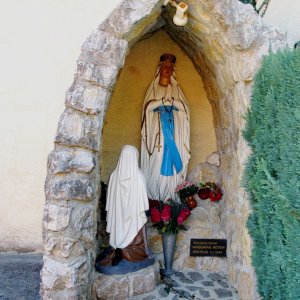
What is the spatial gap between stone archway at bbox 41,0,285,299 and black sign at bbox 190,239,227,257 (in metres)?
0.61

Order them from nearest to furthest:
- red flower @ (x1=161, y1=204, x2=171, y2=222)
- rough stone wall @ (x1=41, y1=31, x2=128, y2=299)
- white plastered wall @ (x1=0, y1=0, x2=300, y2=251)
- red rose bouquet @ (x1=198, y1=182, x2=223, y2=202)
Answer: rough stone wall @ (x1=41, y1=31, x2=128, y2=299) < red flower @ (x1=161, y1=204, x2=171, y2=222) < red rose bouquet @ (x1=198, y1=182, x2=223, y2=202) < white plastered wall @ (x1=0, y1=0, x2=300, y2=251)

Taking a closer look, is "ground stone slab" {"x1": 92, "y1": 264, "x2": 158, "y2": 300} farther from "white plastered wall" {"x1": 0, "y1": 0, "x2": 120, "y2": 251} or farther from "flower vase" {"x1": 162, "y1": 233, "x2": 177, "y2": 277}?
"white plastered wall" {"x1": 0, "y1": 0, "x2": 120, "y2": 251}

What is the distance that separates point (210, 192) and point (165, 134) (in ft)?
2.95

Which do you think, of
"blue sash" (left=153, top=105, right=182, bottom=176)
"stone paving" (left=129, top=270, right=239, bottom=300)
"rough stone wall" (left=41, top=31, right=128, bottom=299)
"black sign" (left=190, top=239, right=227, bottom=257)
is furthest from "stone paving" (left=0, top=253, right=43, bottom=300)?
"blue sash" (left=153, top=105, right=182, bottom=176)

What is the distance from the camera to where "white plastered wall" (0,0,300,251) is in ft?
15.3

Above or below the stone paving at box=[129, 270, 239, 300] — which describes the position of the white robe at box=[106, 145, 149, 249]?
above

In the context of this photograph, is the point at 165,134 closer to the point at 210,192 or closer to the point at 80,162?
the point at 210,192

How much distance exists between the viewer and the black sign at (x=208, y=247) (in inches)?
169

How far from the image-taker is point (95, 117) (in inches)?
128

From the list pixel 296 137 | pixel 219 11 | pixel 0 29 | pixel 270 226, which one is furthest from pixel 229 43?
pixel 0 29

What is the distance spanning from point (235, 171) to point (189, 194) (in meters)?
0.77

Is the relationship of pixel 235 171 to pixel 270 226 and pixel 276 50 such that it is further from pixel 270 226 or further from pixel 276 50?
pixel 276 50

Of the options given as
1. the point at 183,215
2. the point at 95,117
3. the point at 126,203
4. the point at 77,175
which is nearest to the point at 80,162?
the point at 77,175

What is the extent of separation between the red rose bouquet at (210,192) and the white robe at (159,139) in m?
0.29
